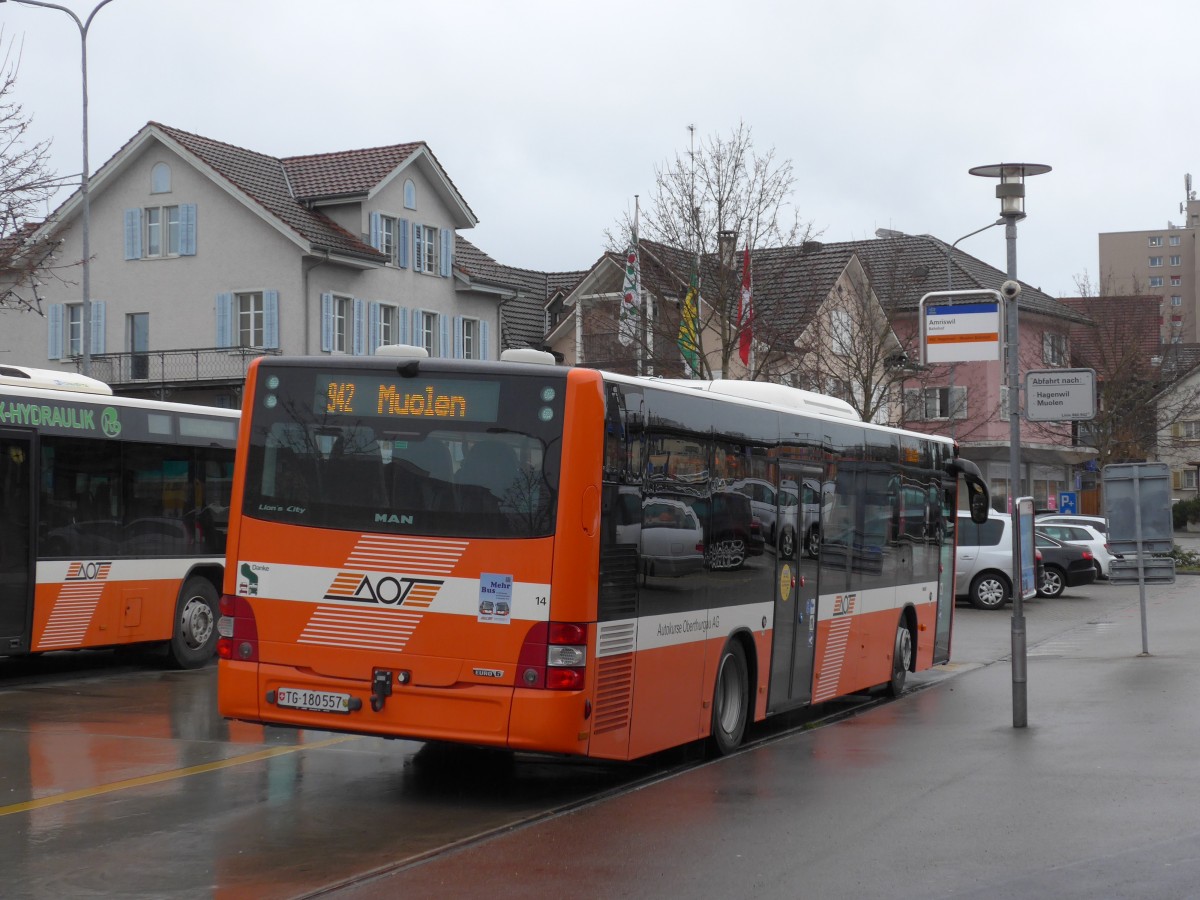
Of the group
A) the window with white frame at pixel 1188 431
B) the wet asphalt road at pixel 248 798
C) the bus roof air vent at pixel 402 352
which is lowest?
the wet asphalt road at pixel 248 798

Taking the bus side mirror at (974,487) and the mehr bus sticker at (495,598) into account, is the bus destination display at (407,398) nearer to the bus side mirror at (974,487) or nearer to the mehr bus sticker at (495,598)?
the mehr bus sticker at (495,598)

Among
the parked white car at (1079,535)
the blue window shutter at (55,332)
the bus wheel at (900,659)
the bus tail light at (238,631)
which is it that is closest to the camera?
the bus tail light at (238,631)

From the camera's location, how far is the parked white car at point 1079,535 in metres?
38.6

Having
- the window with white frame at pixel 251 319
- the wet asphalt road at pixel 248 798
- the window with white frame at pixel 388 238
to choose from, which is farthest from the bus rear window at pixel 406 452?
the window with white frame at pixel 388 238

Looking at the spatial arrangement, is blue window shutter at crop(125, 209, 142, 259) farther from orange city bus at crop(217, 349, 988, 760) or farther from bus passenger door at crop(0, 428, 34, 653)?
orange city bus at crop(217, 349, 988, 760)

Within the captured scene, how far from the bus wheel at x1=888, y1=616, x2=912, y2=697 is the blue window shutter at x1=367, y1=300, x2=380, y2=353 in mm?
34258

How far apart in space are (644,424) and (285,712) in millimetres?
2885

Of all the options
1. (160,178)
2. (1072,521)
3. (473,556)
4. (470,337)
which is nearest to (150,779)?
(473,556)

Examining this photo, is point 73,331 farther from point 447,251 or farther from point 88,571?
point 88,571

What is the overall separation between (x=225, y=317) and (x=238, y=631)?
1555 inches

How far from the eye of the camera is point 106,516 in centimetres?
1738

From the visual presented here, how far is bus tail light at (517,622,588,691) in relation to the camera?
9562 millimetres

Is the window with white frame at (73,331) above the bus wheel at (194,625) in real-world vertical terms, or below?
above

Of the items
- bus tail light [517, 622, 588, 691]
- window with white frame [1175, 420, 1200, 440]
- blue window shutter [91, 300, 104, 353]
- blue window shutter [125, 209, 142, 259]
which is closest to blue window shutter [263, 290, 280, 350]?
blue window shutter [125, 209, 142, 259]
